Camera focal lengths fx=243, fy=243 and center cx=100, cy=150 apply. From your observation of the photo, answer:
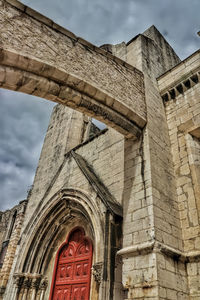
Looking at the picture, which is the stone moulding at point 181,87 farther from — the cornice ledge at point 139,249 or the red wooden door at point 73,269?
the red wooden door at point 73,269

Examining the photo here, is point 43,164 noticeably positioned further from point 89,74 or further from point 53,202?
point 89,74

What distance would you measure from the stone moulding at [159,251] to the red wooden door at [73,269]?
2.04m

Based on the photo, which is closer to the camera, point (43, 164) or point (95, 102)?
point (95, 102)

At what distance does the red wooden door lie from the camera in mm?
5070

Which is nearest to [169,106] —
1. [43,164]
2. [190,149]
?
[190,149]

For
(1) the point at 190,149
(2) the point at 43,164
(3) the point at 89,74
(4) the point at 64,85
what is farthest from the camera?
(2) the point at 43,164

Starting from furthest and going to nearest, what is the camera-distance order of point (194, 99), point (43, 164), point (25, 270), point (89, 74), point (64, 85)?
1. point (43, 164)
2. point (25, 270)
3. point (194, 99)
4. point (89, 74)
5. point (64, 85)

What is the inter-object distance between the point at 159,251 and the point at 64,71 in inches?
113

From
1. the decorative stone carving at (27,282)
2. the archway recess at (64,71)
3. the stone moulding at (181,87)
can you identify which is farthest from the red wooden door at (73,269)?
the stone moulding at (181,87)

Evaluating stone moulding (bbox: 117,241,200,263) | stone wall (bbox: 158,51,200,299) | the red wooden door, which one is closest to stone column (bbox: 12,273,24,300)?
the red wooden door

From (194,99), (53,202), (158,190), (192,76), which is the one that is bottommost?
(158,190)

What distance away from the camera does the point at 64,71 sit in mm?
3623

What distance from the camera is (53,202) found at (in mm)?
6289

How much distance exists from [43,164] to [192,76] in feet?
17.7
